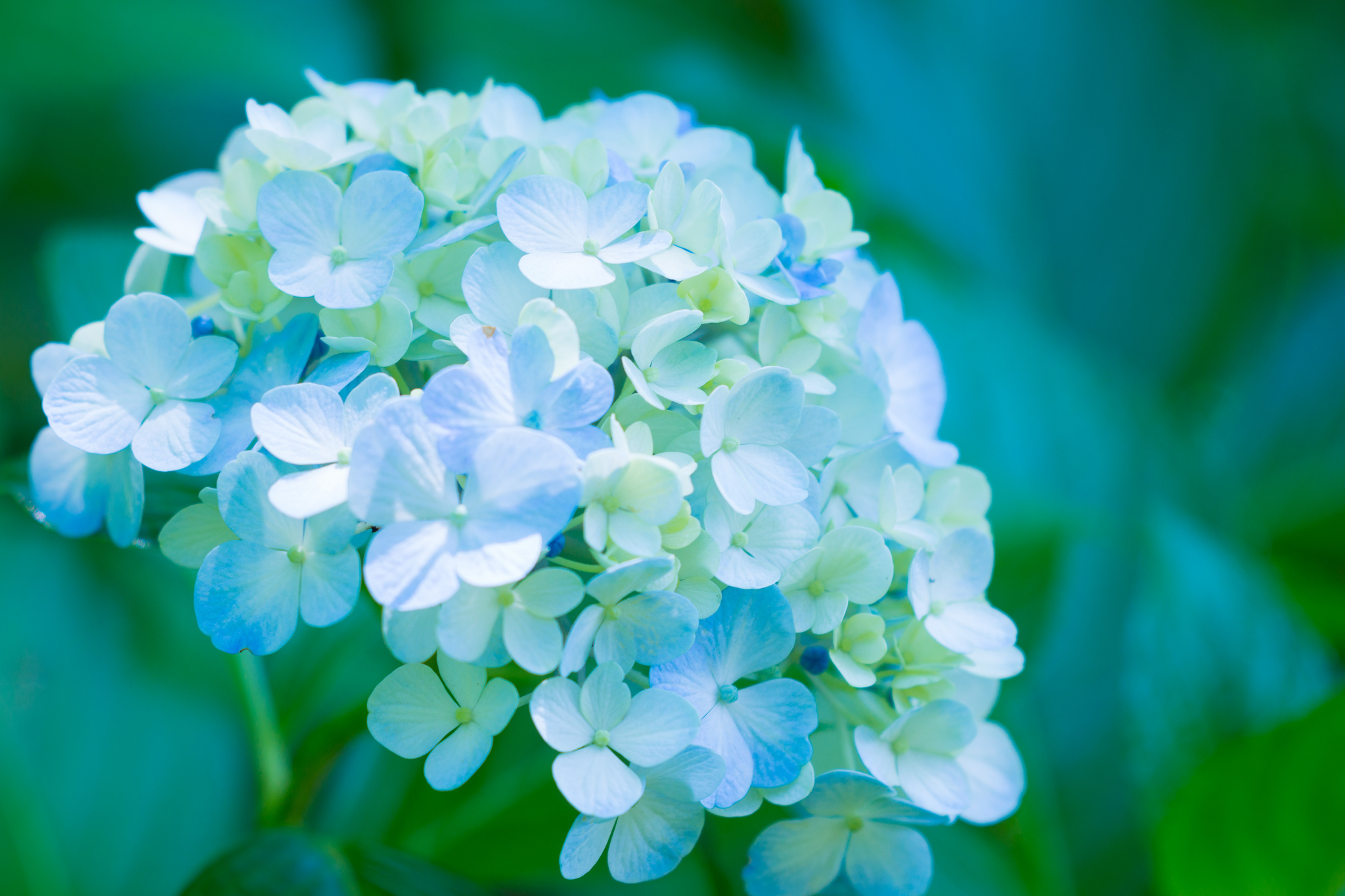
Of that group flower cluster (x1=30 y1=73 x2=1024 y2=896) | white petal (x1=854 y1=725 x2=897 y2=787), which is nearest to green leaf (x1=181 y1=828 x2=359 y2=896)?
flower cluster (x1=30 y1=73 x2=1024 y2=896)

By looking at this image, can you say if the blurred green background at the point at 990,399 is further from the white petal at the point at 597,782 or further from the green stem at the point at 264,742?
the white petal at the point at 597,782

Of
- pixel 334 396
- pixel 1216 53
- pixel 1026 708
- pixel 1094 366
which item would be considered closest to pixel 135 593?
pixel 334 396

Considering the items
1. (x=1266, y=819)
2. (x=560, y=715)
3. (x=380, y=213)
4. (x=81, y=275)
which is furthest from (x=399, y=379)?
(x=1266, y=819)

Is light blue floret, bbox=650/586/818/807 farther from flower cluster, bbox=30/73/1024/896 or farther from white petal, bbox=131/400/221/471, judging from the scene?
white petal, bbox=131/400/221/471

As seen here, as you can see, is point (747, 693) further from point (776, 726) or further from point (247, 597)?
point (247, 597)

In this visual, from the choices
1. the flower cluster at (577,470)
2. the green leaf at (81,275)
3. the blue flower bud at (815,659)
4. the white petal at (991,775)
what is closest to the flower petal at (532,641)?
the flower cluster at (577,470)

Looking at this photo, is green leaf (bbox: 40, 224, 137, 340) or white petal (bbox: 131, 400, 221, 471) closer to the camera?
white petal (bbox: 131, 400, 221, 471)
